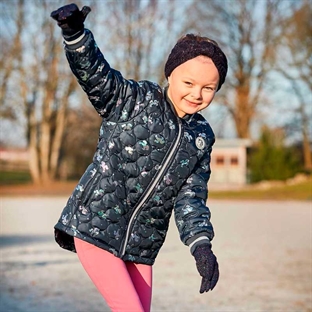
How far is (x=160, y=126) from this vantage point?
3178 millimetres

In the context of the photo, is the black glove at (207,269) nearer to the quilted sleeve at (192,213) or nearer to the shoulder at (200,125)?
the quilted sleeve at (192,213)

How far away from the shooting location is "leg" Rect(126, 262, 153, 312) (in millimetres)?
3283

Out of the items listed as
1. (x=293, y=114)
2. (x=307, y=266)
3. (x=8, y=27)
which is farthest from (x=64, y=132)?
(x=307, y=266)

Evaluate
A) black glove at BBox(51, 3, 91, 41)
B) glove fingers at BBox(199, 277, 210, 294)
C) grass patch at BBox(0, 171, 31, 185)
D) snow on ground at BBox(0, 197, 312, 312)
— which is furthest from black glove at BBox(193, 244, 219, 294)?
grass patch at BBox(0, 171, 31, 185)

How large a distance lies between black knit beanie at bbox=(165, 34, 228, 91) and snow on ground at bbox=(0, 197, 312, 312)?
11.7 ft

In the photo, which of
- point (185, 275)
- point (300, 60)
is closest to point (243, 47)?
point (300, 60)

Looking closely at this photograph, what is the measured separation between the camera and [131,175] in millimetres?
3105

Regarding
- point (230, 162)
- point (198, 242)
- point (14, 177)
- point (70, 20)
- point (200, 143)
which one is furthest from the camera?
point (14, 177)

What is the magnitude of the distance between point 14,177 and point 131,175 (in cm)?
4097

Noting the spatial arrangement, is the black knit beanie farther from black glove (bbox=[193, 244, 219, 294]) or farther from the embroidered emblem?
black glove (bbox=[193, 244, 219, 294])

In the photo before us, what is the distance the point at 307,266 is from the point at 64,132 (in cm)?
3279

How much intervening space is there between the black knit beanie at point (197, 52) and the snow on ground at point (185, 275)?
3.57 metres

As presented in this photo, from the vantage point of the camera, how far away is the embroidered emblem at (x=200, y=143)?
3279 millimetres

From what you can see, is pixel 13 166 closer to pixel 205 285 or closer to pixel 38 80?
pixel 38 80
